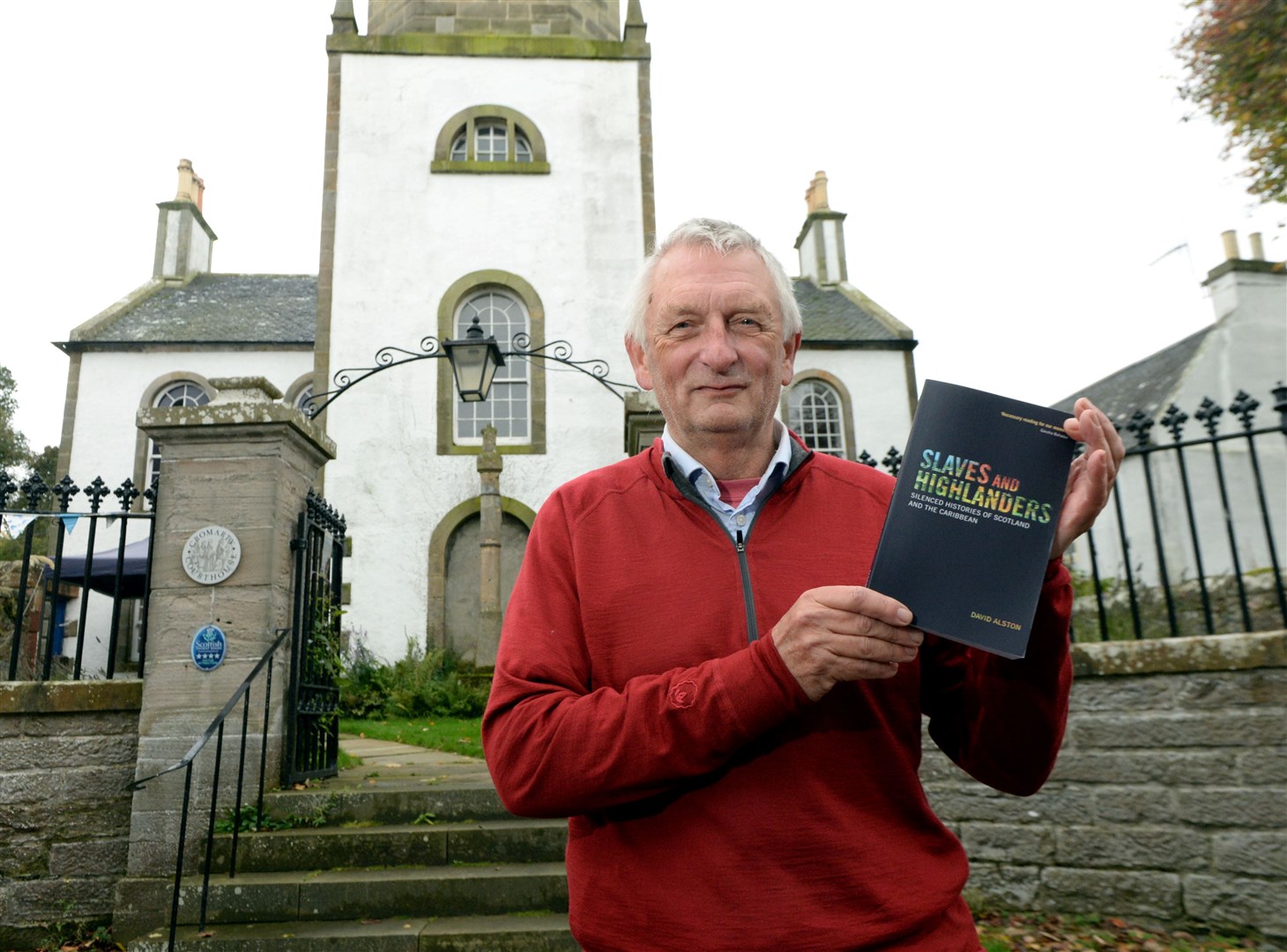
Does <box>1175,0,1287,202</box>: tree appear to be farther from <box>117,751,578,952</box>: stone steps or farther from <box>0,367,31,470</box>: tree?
<box>0,367,31,470</box>: tree

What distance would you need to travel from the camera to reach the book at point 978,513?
5.15ft

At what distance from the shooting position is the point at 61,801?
5.36 meters

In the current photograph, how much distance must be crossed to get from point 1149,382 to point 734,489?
21.4 m

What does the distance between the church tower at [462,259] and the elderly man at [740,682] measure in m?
12.5

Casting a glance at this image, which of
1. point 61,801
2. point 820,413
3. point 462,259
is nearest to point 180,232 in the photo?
point 462,259

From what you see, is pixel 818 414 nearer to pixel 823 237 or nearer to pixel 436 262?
pixel 823 237

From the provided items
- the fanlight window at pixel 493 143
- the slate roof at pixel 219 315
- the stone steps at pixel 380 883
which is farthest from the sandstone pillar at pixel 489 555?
the slate roof at pixel 219 315

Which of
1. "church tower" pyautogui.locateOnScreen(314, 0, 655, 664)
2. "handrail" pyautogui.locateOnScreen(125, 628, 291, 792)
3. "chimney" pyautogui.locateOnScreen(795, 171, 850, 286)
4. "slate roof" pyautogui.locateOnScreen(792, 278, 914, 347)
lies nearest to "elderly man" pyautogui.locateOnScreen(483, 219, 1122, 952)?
"handrail" pyautogui.locateOnScreen(125, 628, 291, 792)

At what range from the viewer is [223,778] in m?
5.34

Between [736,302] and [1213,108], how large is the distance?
10.0m

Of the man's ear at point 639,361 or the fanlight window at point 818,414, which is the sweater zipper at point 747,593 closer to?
the man's ear at point 639,361

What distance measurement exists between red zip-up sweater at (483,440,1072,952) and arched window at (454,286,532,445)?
534 inches

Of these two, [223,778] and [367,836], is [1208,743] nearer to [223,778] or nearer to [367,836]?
[367,836]

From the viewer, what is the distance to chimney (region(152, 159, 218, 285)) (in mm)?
22984
